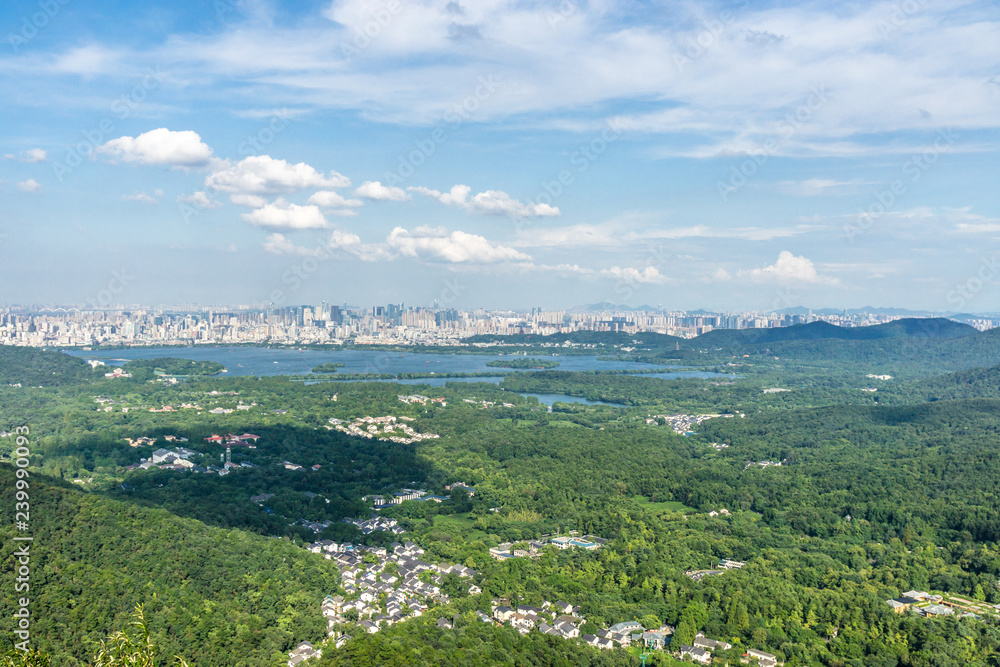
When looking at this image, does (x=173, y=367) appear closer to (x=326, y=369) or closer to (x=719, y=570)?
(x=326, y=369)

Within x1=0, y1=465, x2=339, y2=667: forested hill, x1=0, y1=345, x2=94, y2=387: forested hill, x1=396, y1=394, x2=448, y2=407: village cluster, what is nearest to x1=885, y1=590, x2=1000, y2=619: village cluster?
x1=0, y1=465, x2=339, y2=667: forested hill

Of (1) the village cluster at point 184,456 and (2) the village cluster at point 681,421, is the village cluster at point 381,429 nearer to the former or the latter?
(1) the village cluster at point 184,456

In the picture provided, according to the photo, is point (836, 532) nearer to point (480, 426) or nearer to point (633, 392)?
point (480, 426)

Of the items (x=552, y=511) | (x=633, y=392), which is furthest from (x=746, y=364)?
(x=552, y=511)

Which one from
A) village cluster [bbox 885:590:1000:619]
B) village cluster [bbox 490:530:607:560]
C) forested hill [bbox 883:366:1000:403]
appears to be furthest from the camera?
forested hill [bbox 883:366:1000:403]

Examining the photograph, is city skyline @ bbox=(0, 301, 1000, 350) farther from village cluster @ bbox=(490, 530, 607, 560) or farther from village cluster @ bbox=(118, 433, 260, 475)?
village cluster @ bbox=(490, 530, 607, 560)

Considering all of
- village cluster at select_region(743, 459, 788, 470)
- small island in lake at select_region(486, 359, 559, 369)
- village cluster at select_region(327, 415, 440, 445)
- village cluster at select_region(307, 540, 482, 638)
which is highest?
small island in lake at select_region(486, 359, 559, 369)
